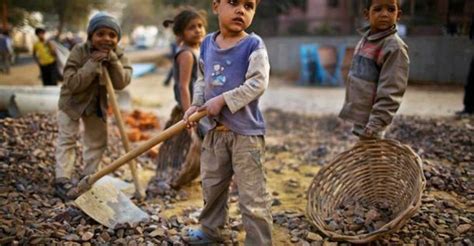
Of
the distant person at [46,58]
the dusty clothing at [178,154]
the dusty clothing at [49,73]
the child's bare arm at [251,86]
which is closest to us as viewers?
the child's bare arm at [251,86]

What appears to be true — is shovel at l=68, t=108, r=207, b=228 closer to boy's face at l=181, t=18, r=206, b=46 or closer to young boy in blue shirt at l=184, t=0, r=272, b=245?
young boy in blue shirt at l=184, t=0, r=272, b=245

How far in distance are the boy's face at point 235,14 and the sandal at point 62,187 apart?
2019 mm

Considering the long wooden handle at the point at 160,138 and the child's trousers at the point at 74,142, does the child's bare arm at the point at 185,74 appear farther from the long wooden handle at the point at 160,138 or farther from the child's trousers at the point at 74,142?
the long wooden handle at the point at 160,138

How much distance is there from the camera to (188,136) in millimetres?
4207

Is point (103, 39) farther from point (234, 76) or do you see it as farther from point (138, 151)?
point (234, 76)

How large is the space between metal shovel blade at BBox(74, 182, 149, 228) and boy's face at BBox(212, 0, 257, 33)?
5.12ft

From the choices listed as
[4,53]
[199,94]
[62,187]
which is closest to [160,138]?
[199,94]

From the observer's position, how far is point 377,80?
3.09 meters

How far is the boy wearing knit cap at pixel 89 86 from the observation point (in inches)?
132

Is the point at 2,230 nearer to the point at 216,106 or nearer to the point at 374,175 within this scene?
the point at 216,106

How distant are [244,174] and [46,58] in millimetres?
8008

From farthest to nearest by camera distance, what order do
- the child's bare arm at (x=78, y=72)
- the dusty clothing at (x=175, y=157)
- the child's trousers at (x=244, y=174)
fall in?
the dusty clothing at (x=175, y=157) → the child's bare arm at (x=78, y=72) → the child's trousers at (x=244, y=174)

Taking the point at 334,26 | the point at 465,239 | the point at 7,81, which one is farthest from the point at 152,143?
the point at 334,26

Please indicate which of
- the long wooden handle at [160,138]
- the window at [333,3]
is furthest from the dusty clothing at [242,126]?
the window at [333,3]
